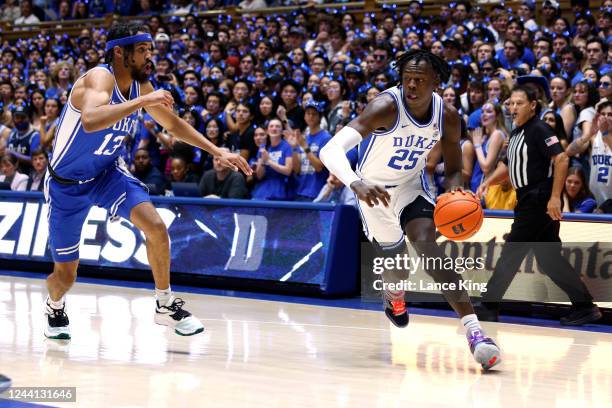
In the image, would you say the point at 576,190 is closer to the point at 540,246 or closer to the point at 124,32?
the point at 540,246

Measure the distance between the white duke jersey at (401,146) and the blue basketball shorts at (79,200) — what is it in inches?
64.3

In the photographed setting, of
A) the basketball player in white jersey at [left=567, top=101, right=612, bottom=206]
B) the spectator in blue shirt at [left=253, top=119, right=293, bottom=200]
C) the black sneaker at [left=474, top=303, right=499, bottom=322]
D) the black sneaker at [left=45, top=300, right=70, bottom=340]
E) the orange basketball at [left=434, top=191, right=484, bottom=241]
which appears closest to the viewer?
the orange basketball at [left=434, top=191, right=484, bottom=241]

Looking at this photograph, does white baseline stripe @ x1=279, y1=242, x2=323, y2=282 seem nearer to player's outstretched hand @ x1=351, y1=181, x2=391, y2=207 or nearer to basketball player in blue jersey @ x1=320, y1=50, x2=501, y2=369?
basketball player in blue jersey @ x1=320, y1=50, x2=501, y2=369

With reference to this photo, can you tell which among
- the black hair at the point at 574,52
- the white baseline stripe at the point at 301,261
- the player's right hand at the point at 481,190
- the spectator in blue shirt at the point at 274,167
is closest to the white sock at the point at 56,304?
the white baseline stripe at the point at 301,261

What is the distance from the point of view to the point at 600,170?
9461 mm

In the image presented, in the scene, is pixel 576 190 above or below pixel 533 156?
below

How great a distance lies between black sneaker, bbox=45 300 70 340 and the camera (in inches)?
261

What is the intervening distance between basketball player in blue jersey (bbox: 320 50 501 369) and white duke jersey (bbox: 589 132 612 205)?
3666 millimetres

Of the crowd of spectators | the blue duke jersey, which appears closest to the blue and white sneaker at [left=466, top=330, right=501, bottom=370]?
the blue duke jersey

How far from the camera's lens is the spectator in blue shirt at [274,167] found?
11133mm

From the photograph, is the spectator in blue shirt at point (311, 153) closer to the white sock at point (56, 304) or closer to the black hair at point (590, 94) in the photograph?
the black hair at point (590, 94)

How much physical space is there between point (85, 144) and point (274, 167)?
497cm

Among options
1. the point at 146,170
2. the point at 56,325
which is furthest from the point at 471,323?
the point at 146,170

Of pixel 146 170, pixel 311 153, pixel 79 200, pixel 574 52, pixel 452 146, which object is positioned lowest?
pixel 146 170
